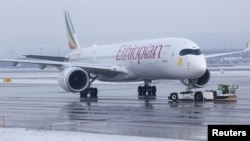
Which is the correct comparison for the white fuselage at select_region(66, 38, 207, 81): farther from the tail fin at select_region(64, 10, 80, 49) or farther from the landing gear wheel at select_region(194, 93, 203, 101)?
the tail fin at select_region(64, 10, 80, 49)

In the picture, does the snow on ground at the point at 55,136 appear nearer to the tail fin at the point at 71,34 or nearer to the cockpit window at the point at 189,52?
the cockpit window at the point at 189,52

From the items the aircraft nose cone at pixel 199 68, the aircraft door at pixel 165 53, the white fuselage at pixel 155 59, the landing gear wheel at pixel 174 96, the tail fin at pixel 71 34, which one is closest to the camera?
the landing gear wheel at pixel 174 96

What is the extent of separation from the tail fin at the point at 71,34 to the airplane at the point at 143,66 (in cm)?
817

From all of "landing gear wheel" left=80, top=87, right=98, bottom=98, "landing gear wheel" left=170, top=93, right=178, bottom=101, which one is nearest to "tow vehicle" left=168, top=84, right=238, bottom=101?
"landing gear wheel" left=170, top=93, right=178, bottom=101

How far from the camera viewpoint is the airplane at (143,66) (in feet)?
116

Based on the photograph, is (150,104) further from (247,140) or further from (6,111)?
(247,140)

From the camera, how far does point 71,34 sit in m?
55.3

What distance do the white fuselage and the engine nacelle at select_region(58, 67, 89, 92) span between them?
337 centimetres

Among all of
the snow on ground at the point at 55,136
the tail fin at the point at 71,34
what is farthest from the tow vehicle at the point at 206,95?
the tail fin at the point at 71,34

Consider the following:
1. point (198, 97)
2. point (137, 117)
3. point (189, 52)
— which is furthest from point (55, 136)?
point (189, 52)

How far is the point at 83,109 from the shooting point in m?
30.3

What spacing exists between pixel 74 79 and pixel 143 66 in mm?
4567

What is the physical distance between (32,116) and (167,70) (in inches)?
464

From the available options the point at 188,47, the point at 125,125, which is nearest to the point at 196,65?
the point at 188,47
